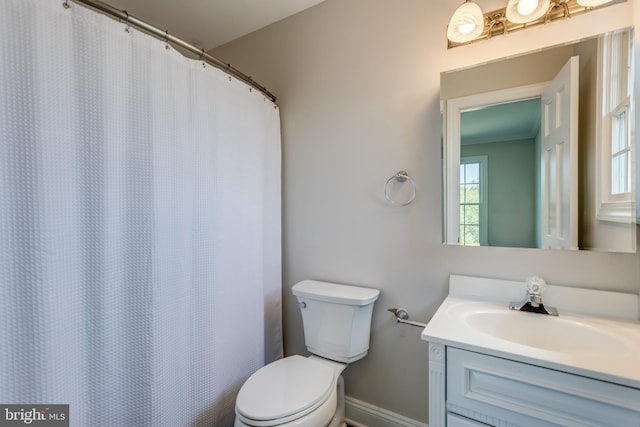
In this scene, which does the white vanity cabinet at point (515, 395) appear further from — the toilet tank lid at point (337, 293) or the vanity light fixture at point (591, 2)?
the vanity light fixture at point (591, 2)

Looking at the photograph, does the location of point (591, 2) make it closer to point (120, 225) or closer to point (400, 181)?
point (400, 181)

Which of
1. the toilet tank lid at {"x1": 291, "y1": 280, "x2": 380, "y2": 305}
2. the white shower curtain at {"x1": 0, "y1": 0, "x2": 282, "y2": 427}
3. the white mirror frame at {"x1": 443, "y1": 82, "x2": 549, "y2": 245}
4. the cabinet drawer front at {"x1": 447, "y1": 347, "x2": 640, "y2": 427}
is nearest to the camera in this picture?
the cabinet drawer front at {"x1": 447, "y1": 347, "x2": 640, "y2": 427}

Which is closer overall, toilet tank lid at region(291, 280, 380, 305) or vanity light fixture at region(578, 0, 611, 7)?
vanity light fixture at region(578, 0, 611, 7)

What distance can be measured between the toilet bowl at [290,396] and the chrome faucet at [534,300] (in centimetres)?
84

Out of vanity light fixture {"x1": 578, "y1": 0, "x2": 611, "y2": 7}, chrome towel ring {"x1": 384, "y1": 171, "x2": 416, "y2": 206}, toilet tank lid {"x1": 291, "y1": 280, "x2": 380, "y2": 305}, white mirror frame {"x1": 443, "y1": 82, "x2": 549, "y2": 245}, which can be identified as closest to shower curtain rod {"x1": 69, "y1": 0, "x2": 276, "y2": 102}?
chrome towel ring {"x1": 384, "y1": 171, "x2": 416, "y2": 206}

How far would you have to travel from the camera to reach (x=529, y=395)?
0.75 metres

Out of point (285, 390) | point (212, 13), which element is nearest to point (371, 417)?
point (285, 390)

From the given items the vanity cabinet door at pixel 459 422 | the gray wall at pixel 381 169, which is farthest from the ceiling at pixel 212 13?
the vanity cabinet door at pixel 459 422

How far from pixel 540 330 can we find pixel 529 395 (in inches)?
13.5

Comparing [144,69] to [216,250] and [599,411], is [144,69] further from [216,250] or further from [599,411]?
[599,411]

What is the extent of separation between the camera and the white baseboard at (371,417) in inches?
55.7

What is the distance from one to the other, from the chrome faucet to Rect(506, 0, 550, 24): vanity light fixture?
103 cm

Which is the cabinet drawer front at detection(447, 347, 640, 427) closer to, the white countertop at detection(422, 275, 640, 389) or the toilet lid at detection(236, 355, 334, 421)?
the white countertop at detection(422, 275, 640, 389)

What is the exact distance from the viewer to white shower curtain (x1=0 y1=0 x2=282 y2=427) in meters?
0.79
